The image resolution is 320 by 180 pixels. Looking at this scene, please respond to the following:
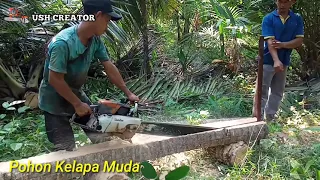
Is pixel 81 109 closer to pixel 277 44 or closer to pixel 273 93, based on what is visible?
pixel 277 44

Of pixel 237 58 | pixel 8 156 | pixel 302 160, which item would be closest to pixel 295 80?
pixel 237 58

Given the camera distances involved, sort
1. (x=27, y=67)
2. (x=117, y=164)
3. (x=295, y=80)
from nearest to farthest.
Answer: (x=117, y=164), (x=27, y=67), (x=295, y=80)

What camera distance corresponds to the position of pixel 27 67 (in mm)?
5934


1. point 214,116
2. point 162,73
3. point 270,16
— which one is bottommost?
point 214,116

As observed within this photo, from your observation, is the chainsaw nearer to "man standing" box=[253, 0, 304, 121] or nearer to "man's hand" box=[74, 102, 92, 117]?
"man's hand" box=[74, 102, 92, 117]

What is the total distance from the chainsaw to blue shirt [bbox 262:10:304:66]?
241cm

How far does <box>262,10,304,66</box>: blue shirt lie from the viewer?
4676mm

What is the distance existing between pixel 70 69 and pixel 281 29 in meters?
2.85

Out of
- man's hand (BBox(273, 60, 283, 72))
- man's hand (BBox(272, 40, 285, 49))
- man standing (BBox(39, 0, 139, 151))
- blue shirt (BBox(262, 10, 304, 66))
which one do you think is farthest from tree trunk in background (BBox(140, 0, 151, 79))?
man standing (BBox(39, 0, 139, 151))

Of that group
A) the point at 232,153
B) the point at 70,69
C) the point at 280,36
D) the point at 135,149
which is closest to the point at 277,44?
the point at 280,36

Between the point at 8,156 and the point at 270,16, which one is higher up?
the point at 270,16

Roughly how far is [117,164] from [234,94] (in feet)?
12.2

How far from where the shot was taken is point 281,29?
469 cm

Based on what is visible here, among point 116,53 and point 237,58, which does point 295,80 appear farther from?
point 116,53
